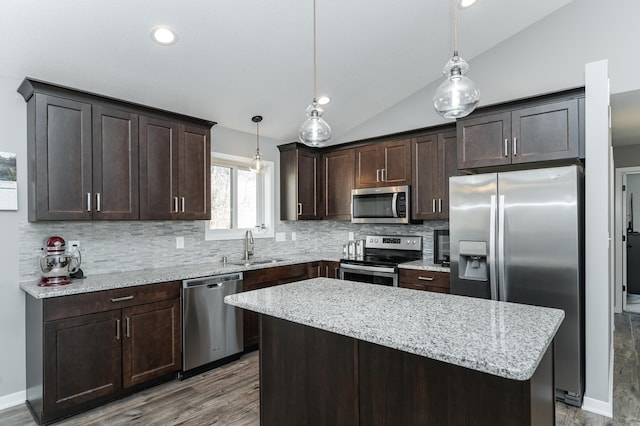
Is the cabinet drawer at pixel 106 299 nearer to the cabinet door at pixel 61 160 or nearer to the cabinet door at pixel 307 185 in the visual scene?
the cabinet door at pixel 61 160

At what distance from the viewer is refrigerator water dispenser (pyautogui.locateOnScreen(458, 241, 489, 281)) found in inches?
116

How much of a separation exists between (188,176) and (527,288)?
120 inches

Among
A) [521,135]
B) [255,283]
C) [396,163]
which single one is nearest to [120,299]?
[255,283]

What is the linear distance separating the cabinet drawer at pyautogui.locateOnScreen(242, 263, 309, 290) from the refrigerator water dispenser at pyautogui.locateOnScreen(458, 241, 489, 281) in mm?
1777

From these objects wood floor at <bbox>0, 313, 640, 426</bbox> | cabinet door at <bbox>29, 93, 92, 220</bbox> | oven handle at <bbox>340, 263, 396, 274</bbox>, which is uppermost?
cabinet door at <bbox>29, 93, 92, 220</bbox>

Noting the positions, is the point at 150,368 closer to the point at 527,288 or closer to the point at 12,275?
the point at 12,275

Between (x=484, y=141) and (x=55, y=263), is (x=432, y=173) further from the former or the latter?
(x=55, y=263)

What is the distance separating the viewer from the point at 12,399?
263 centimetres

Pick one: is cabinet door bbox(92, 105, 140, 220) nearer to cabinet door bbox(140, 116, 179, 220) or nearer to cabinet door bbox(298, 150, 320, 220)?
cabinet door bbox(140, 116, 179, 220)

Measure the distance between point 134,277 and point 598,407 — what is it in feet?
11.8

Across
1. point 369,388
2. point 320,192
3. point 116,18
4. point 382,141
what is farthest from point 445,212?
point 116,18

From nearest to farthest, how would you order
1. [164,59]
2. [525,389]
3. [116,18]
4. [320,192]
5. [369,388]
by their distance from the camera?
[525,389]
[369,388]
[116,18]
[164,59]
[320,192]

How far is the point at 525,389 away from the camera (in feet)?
3.98

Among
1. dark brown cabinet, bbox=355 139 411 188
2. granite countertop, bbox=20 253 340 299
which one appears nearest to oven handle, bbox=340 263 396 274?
granite countertop, bbox=20 253 340 299
